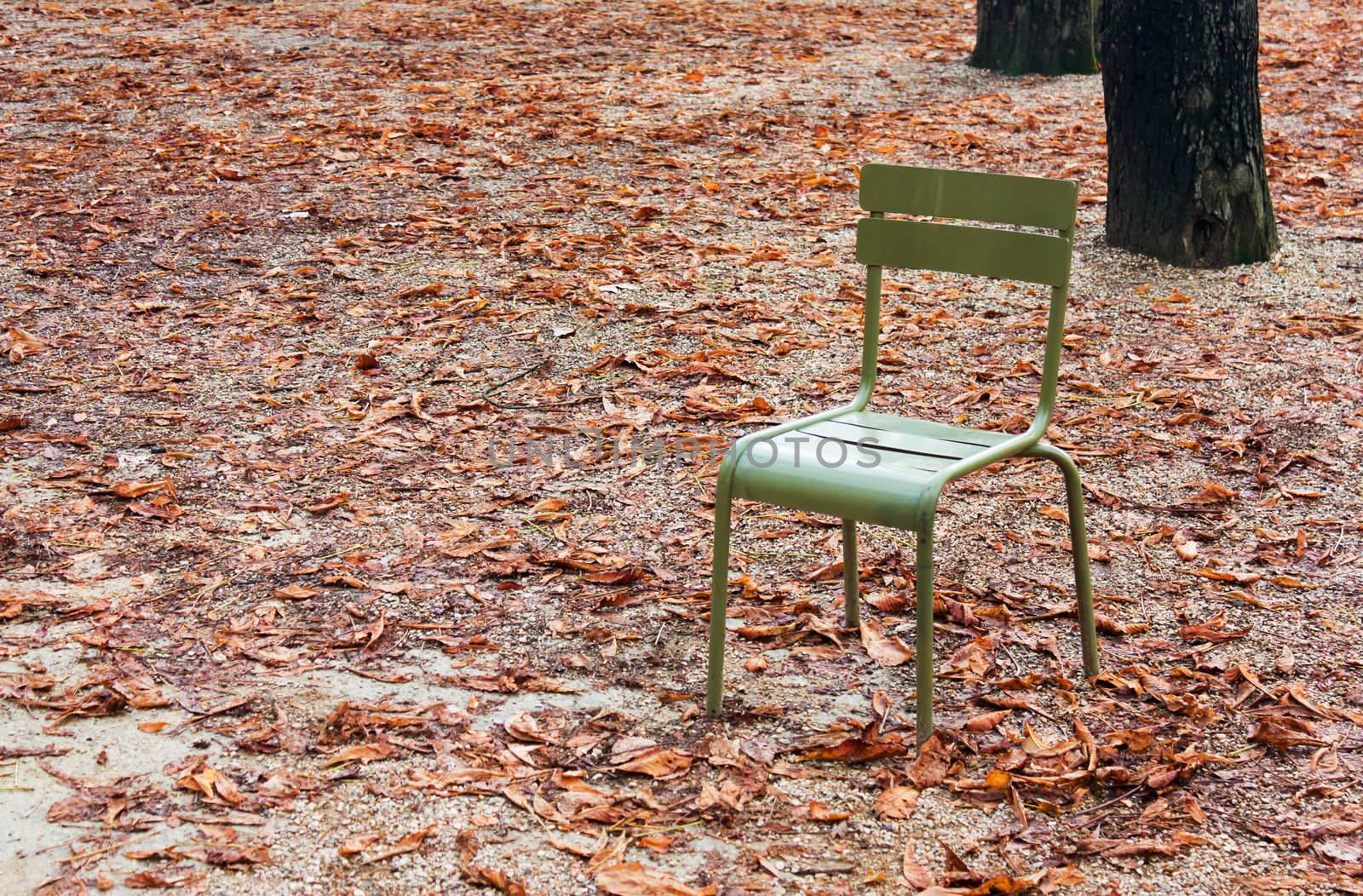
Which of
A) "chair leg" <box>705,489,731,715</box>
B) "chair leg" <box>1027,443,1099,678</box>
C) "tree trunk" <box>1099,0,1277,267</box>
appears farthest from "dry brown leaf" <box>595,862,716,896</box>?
"tree trunk" <box>1099,0,1277,267</box>

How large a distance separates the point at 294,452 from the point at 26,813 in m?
2.08

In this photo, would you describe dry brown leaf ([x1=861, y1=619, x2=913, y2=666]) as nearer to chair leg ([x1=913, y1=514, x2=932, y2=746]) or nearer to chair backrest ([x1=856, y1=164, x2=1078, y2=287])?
chair leg ([x1=913, y1=514, x2=932, y2=746])

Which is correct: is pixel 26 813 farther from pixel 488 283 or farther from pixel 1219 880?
pixel 488 283

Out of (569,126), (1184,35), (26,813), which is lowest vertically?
(26,813)

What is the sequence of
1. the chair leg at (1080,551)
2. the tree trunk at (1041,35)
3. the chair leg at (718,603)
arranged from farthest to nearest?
1. the tree trunk at (1041,35)
2. the chair leg at (1080,551)
3. the chair leg at (718,603)

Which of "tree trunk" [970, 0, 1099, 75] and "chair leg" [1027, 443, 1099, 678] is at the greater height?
"tree trunk" [970, 0, 1099, 75]

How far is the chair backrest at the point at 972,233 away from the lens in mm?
3162

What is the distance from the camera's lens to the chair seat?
2883mm

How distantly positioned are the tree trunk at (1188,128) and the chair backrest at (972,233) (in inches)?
127

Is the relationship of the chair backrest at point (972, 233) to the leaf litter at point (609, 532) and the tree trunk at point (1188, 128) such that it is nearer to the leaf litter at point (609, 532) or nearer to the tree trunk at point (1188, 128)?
the leaf litter at point (609, 532)

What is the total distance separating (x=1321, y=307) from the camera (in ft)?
19.1

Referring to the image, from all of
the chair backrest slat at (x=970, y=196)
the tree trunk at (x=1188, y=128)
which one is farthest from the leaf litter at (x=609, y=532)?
the chair backrest slat at (x=970, y=196)

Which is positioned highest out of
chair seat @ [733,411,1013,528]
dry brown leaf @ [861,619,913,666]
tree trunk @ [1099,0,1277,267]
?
tree trunk @ [1099,0,1277,267]

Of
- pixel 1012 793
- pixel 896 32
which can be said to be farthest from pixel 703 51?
pixel 1012 793
